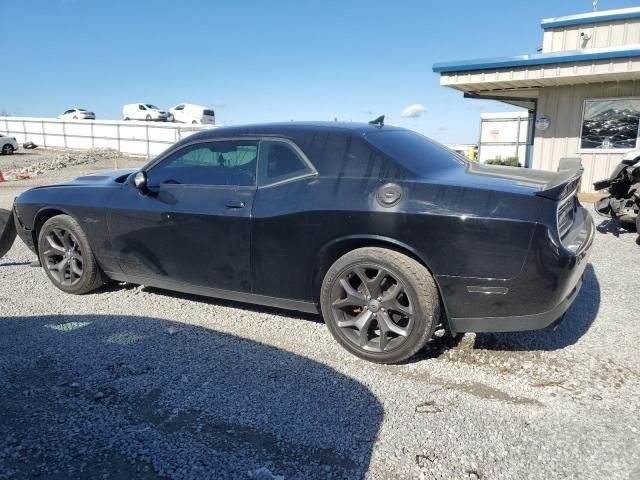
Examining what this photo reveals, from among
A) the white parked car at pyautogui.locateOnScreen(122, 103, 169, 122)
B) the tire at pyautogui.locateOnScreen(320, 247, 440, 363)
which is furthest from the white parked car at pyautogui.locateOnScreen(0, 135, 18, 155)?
the tire at pyautogui.locateOnScreen(320, 247, 440, 363)

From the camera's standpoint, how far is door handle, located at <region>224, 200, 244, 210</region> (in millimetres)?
3751

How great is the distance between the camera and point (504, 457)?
236 centimetres

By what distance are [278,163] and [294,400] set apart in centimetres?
175

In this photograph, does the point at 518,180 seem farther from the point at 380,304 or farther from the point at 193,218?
the point at 193,218

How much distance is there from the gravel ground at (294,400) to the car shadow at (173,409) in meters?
0.01

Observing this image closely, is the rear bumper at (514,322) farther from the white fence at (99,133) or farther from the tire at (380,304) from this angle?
the white fence at (99,133)

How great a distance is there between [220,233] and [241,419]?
1553 millimetres

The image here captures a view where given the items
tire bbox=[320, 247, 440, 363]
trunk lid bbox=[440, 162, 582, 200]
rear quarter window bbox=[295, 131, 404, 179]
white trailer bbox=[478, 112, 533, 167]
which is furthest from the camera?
white trailer bbox=[478, 112, 533, 167]

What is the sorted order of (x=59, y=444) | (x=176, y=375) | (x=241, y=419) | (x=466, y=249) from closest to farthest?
1. (x=59, y=444)
2. (x=241, y=419)
3. (x=466, y=249)
4. (x=176, y=375)

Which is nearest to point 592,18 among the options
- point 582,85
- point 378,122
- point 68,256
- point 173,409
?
point 582,85

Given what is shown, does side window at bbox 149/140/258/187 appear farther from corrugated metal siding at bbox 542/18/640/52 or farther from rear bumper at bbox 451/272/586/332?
corrugated metal siding at bbox 542/18/640/52

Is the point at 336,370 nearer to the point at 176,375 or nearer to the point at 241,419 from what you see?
the point at 241,419

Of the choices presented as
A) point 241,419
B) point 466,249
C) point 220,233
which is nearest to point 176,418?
point 241,419

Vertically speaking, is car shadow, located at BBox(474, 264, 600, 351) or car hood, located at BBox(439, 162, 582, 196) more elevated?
car hood, located at BBox(439, 162, 582, 196)
